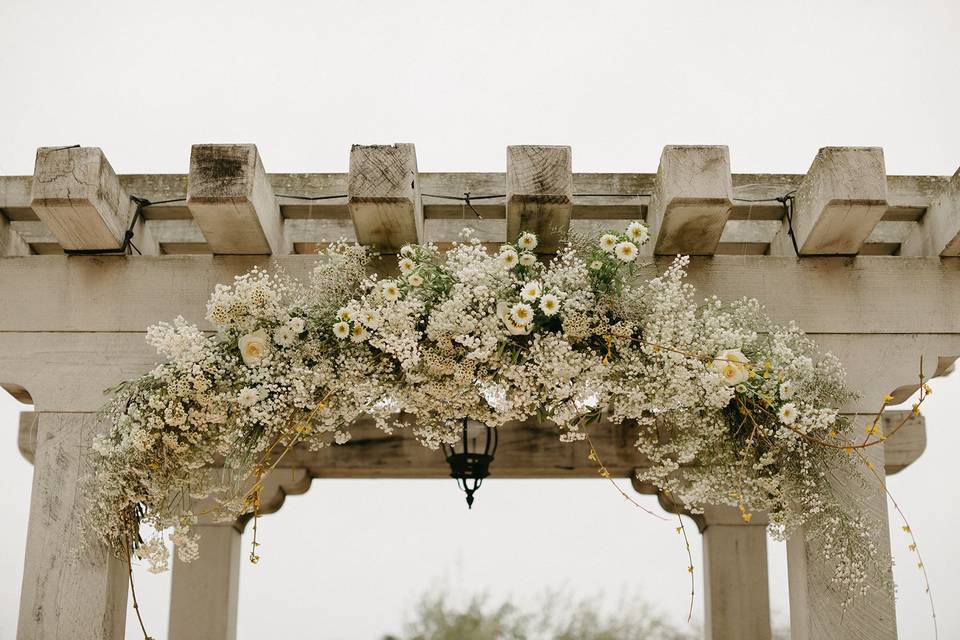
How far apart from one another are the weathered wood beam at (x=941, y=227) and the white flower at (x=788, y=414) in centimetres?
81

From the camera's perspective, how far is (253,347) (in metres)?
2.68

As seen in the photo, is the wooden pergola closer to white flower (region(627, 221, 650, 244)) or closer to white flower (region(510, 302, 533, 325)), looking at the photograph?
white flower (region(627, 221, 650, 244))

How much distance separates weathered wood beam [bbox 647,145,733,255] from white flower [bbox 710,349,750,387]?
42 cm

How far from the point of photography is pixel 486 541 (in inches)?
226

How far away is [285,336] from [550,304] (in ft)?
2.68

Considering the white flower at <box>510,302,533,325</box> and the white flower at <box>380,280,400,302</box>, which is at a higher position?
the white flower at <box>380,280,400,302</box>

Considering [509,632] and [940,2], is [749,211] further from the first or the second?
[509,632]

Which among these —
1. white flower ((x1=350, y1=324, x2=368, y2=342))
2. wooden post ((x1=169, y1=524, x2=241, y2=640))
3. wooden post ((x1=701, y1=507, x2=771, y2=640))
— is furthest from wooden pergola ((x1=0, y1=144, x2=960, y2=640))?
wooden post ((x1=701, y1=507, x2=771, y2=640))

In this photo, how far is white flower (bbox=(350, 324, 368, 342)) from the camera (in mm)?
2654

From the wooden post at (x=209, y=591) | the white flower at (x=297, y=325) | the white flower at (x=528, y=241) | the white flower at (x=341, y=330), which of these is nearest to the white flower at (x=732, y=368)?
the white flower at (x=528, y=241)

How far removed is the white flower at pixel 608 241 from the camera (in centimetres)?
261

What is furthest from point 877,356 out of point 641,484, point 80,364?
point 80,364

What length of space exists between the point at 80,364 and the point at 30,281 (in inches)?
13.1

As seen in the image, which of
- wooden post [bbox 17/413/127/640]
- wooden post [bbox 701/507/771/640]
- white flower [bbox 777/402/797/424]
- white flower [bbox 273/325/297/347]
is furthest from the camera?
wooden post [bbox 701/507/771/640]
